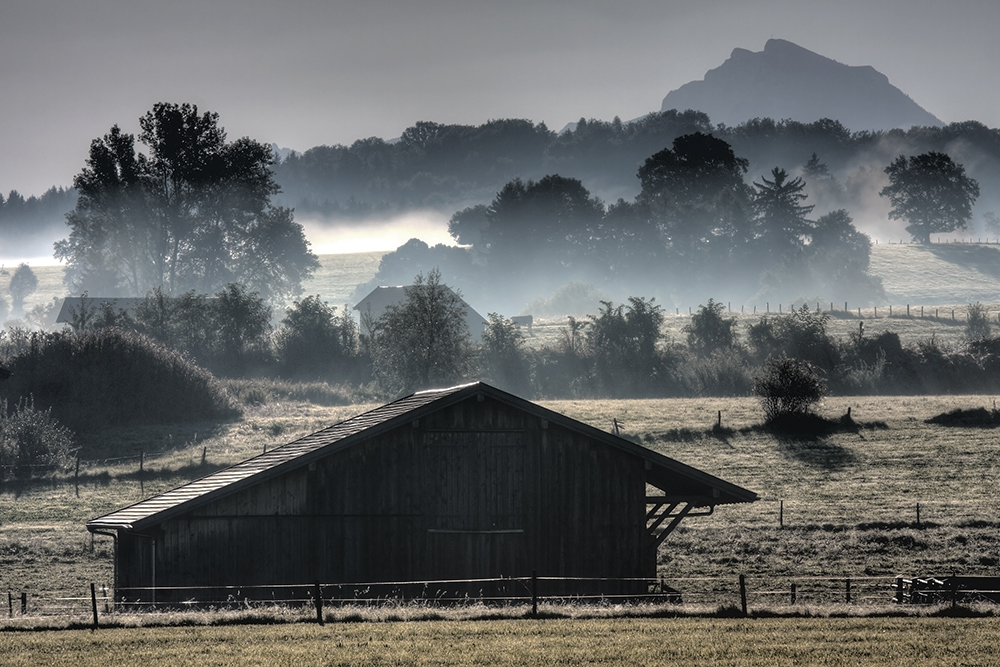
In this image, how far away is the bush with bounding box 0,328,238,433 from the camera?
6147 centimetres

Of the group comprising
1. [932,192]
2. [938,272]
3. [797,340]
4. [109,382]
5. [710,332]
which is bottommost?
[109,382]

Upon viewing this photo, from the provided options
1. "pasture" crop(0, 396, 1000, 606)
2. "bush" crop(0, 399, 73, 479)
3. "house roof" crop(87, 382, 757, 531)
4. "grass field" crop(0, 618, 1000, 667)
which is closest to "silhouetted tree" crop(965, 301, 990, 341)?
→ "pasture" crop(0, 396, 1000, 606)

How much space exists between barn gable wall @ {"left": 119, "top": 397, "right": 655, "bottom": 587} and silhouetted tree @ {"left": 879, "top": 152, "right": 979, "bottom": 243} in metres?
142

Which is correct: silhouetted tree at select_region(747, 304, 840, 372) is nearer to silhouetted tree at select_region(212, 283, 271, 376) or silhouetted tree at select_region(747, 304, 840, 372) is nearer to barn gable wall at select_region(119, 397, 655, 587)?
silhouetted tree at select_region(212, 283, 271, 376)

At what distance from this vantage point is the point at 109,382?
63219mm

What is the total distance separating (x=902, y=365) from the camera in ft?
228

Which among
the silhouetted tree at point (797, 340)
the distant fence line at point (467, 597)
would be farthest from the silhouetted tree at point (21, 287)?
the distant fence line at point (467, 597)

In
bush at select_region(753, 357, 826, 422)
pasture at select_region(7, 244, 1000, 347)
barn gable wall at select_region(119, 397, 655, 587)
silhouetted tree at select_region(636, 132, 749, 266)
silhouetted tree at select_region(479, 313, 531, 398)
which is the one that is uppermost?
silhouetted tree at select_region(636, 132, 749, 266)

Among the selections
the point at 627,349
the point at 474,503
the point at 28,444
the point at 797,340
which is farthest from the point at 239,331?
the point at 474,503

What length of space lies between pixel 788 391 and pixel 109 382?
3681cm

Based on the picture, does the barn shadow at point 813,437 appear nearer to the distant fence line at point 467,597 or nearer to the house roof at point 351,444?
the distant fence line at point 467,597

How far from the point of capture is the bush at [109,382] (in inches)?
2420

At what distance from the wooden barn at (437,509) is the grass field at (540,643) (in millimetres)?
5156

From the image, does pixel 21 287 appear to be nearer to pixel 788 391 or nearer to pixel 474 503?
pixel 788 391
